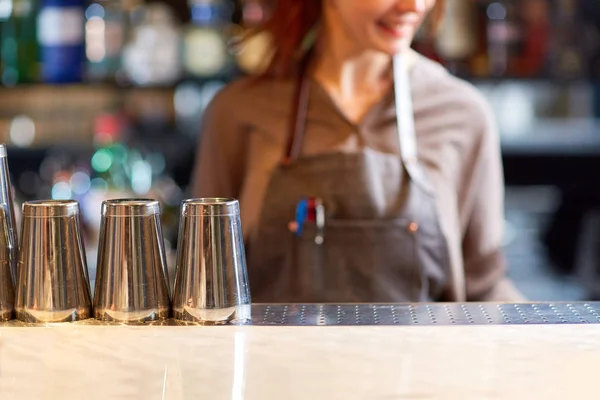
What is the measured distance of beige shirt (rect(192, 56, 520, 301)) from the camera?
1.87 meters

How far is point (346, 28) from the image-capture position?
1820 millimetres

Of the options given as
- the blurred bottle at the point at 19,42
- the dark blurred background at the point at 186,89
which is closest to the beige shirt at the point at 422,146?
the dark blurred background at the point at 186,89

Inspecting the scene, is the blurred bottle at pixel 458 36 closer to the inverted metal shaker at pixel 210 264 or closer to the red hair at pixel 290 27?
the red hair at pixel 290 27

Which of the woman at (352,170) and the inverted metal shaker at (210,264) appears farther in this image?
the woman at (352,170)

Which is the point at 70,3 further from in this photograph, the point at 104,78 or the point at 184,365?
the point at 184,365

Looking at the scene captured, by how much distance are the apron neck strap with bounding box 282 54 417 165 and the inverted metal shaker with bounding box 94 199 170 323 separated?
718mm

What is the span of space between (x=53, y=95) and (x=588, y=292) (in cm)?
225

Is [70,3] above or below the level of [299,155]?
above

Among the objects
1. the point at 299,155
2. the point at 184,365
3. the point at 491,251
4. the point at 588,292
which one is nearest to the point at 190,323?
the point at 184,365

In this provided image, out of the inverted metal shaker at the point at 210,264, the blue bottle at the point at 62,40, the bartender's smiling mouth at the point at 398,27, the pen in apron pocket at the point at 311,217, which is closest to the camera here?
the inverted metal shaker at the point at 210,264

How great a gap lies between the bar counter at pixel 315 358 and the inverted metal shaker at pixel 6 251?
0.09 feet

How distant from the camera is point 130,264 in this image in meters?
1.13

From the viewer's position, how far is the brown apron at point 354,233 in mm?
1801

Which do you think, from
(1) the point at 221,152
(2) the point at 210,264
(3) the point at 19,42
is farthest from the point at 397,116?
(3) the point at 19,42
